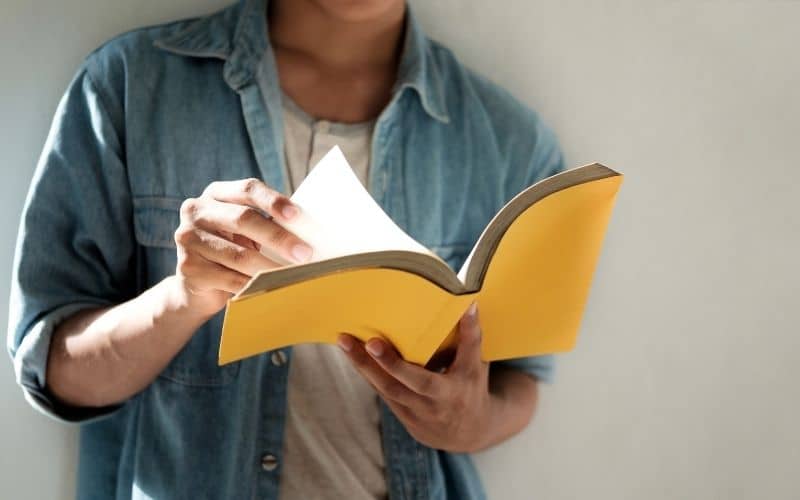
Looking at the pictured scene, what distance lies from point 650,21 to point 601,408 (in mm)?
517

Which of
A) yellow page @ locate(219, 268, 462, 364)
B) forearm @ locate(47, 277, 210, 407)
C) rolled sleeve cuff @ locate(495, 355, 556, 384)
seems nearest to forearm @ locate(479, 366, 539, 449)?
rolled sleeve cuff @ locate(495, 355, 556, 384)

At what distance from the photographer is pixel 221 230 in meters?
0.84

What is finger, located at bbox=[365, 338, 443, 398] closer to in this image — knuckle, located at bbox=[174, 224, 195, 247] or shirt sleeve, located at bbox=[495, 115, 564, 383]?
knuckle, located at bbox=[174, 224, 195, 247]

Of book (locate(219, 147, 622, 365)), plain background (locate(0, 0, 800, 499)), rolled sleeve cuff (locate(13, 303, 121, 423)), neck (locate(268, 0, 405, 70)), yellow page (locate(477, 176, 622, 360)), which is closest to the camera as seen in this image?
book (locate(219, 147, 622, 365))

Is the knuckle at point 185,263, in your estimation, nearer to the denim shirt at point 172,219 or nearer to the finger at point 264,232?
the finger at point 264,232

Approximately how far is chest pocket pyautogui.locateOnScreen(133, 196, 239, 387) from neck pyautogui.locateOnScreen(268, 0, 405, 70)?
0.24m

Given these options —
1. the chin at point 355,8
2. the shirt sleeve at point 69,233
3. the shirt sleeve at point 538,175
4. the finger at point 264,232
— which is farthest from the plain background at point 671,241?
the finger at point 264,232

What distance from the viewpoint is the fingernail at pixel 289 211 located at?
2.61 feet

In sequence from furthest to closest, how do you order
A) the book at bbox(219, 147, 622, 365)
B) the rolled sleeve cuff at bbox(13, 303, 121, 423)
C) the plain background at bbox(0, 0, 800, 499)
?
1. the plain background at bbox(0, 0, 800, 499)
2. the rolled sleeve cuff at bbox(13, 303, 121, 423)
3. the book at bbox(219, 147, 622, 365)

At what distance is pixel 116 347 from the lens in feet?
3.18

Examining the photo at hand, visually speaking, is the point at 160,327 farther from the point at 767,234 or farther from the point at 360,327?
the point at 767,234

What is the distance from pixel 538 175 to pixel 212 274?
51cm

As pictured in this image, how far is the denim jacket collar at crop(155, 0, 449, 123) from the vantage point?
42.8 inches

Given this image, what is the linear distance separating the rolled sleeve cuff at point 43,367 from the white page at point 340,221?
0.33m
